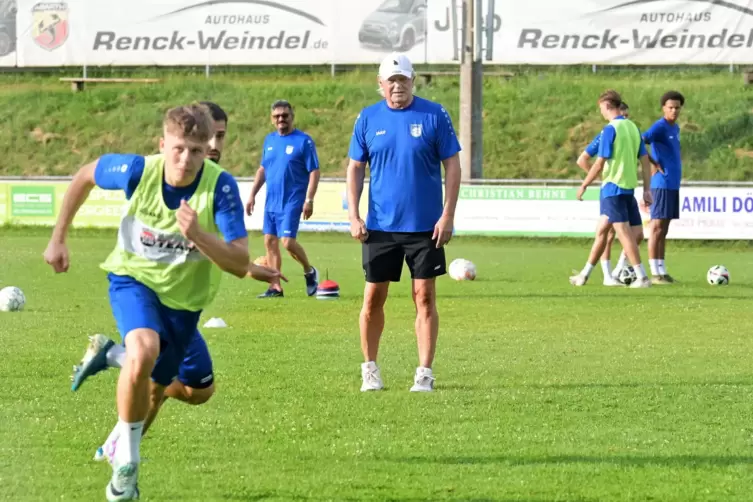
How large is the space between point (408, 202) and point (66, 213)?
325cm

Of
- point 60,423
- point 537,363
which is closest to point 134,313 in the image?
point 60,423

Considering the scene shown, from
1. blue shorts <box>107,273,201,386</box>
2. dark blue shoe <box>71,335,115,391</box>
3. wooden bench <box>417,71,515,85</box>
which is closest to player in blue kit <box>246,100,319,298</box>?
dark blue shoe <box>71,335,115,391</box>

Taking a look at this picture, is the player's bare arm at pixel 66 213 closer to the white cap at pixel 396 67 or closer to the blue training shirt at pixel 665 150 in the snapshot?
the white cap at pixel 396 67

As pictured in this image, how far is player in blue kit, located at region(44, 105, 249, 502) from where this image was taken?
5676 millimetres

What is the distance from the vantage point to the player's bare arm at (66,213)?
5.92m

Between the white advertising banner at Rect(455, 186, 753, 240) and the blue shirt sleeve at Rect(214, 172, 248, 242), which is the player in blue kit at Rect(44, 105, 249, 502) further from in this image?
the white advertising banner at Rect(455, 186, 753, 240)

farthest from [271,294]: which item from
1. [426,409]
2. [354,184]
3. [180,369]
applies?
[180,369]

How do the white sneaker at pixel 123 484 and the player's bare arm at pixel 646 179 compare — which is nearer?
the white sneaker at pixel 123 484

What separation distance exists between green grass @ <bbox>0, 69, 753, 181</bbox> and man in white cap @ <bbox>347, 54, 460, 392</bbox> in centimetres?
2216

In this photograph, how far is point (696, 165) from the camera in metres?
30.9

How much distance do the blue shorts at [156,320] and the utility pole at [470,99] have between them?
20825mm

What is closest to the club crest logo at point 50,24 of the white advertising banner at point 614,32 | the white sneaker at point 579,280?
the white advertising banner at point 614,32

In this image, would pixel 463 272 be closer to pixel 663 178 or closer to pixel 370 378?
pixel 663 178

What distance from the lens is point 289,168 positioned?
15289 millimetres
